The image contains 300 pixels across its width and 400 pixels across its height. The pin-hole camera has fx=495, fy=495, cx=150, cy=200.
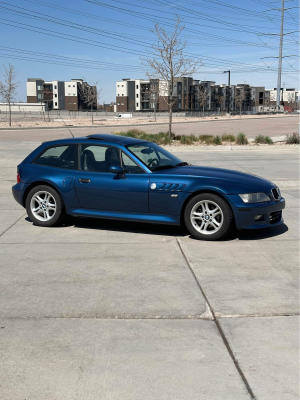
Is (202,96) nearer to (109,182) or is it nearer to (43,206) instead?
(43,206)

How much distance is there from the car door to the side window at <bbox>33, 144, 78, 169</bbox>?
0.15m

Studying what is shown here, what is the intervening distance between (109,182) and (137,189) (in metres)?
0.47

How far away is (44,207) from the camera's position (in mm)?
7812

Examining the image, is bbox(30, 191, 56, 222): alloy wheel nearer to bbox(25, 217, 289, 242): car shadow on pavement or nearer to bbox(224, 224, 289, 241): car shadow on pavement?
bbox(25, 217, 289, 242): car shadow on pavement

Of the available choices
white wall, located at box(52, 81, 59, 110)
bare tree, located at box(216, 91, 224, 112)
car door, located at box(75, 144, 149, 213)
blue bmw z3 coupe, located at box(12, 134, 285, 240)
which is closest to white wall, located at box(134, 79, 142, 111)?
white wall, located at box(52, 81, 59, 110)

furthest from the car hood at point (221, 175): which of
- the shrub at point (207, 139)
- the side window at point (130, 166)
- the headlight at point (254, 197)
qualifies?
the shrub at point (207, 139)

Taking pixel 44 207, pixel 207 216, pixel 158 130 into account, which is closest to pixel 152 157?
pixel 207 216

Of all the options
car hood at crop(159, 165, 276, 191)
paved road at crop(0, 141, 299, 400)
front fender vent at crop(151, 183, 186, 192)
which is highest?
car hood at crop(159, 165, 276, 191)

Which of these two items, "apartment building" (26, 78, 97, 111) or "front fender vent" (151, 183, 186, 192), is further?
"apartment building" (26, 78, 97, 111)

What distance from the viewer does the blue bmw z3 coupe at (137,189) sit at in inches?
270

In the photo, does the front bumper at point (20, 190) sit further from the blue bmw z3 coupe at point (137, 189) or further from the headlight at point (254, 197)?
the headlight at point (254, 197)

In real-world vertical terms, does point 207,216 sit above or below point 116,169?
below

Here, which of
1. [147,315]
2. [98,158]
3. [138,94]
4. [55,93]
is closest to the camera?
[147,315]

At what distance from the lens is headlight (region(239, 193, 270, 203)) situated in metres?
6.79
